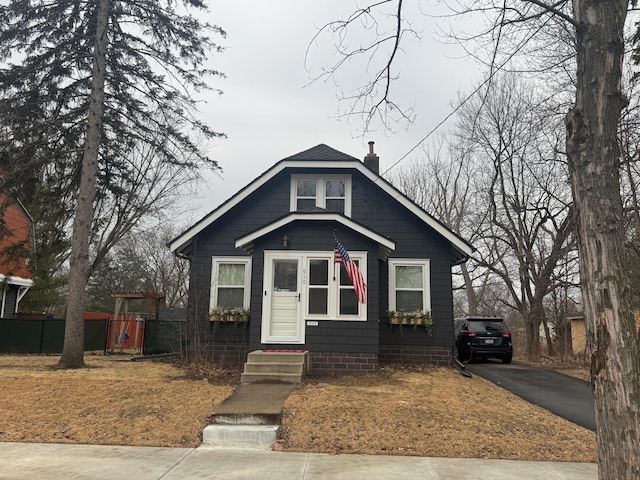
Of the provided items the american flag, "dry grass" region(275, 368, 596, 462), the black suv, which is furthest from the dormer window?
the black suv

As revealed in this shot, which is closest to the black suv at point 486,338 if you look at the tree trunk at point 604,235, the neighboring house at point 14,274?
the tree trunk at point 604,235

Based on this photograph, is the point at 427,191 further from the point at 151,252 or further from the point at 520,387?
the point at 151,252

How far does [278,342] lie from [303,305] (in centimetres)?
99

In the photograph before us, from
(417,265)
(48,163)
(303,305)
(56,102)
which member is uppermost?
(56,102)

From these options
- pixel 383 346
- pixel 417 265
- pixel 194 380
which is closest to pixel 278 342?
pixel 194 380

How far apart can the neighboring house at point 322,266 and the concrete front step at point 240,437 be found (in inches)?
173

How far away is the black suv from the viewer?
1608 centimetres

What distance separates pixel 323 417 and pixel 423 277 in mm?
6802

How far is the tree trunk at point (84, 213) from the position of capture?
10875 millimetres

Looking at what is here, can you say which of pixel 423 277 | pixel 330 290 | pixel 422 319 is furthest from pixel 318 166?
pixel 422 319

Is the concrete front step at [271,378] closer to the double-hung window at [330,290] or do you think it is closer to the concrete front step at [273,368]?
the concrete front step at [273,368]

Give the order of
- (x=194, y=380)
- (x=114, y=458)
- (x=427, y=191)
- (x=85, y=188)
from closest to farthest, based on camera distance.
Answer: (x=114, y=458), (x=194, y=380), (x=85, y=188), (x=427, y=191)

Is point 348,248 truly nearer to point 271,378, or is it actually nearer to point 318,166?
point 318,166

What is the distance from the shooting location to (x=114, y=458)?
5410 millimetres
